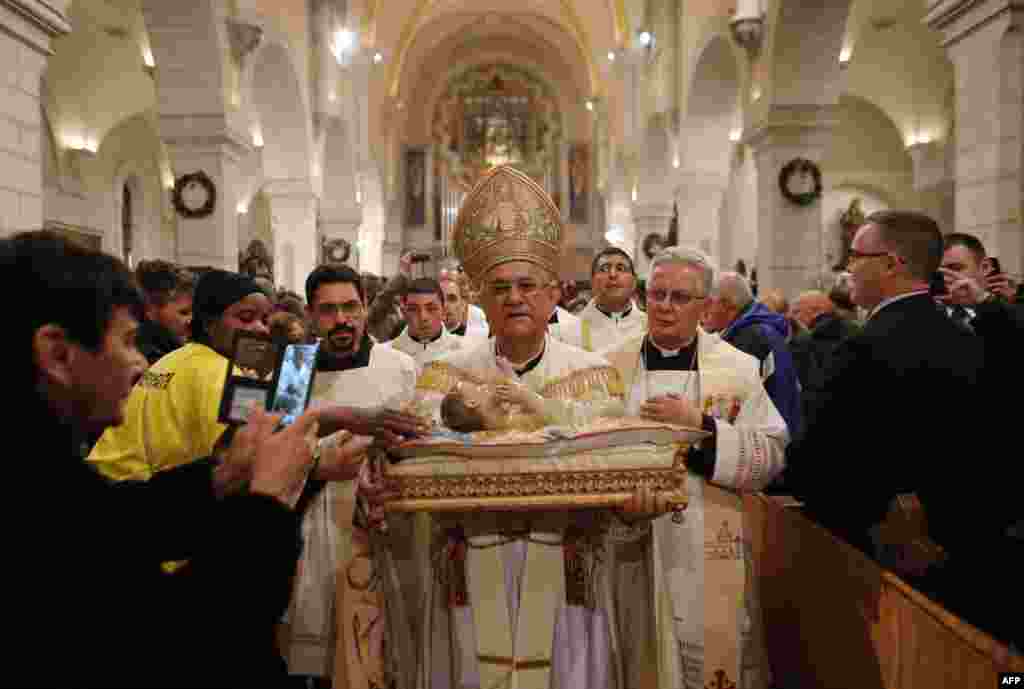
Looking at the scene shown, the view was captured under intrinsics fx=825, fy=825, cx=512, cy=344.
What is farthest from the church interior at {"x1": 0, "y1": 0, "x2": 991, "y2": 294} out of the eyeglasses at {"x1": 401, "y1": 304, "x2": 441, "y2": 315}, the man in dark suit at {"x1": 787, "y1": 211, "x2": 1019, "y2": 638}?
the man in dark suit at {"x1": 787, "y1": 211, "x2": 1019, "y2": 638}

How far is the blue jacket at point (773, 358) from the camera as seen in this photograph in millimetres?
4270

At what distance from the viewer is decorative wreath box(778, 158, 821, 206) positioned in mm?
10000

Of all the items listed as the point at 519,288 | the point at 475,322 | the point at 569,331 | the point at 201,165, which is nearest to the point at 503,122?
the point at 201,165

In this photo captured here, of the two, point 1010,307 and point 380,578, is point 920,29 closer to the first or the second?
point 1010,307

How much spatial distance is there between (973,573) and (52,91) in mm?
18302

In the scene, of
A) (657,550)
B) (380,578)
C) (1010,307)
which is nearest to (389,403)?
(380,578)

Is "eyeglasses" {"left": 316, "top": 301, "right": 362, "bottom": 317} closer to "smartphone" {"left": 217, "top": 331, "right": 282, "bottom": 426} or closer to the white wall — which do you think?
"smartphone" {"left": 217, "top": 331, "right": 282, "bottom": 426}

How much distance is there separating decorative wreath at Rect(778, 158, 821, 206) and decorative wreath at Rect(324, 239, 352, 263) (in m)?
10.5

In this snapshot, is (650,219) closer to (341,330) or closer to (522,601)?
(341,330)

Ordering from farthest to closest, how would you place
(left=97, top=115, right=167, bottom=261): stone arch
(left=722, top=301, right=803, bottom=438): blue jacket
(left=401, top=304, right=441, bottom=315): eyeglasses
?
(left=97, top=115, right=167, bottom=261): stone arch
(left=401, top=304, right=441, bottom=315): eyeglasses
(left=722, top=301, right=803, bottom=438): blue jacket

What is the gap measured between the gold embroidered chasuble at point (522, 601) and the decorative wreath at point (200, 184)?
791 centimetres

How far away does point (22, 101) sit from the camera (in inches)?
207

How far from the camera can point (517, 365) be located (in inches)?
110

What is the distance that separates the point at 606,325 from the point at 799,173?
564cm
